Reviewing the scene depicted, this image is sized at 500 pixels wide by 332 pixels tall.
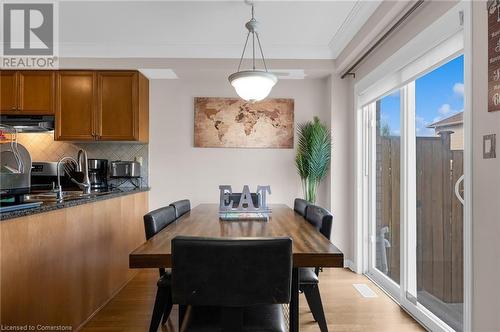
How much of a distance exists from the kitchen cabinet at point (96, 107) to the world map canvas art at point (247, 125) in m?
0.84

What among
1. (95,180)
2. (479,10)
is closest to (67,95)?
(95,180)

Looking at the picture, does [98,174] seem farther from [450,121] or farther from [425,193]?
[450,121]

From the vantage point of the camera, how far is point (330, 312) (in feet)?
8.52

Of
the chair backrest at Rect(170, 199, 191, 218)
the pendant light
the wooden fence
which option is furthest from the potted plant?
the chair backrest at Rect(170, 199, 191, 218)

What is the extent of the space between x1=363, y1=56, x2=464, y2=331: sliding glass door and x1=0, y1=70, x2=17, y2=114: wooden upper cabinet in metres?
4.13

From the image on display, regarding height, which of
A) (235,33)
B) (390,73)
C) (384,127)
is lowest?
(384,127)

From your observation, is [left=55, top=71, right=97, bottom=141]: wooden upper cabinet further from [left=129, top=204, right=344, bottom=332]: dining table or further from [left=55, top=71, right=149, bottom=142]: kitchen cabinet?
[left=129, top=204, right=344, bottom=332]: dining table

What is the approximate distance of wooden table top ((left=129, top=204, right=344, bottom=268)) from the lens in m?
1.40

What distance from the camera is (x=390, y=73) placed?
2.77 meters

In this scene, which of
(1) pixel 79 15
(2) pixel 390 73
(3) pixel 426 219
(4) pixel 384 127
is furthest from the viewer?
(4) pixel 384 127

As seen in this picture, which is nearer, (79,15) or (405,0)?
(405,0)

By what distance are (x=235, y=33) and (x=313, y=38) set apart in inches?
34.5

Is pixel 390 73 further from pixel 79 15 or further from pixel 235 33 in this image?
pixel 79 15

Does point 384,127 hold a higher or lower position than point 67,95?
lower
